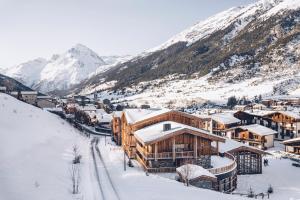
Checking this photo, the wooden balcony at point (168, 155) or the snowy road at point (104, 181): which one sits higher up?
the wooden balcony at point (168, 155)

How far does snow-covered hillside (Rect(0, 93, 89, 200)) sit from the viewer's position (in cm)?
2919

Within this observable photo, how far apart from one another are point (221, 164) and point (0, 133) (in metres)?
27.6

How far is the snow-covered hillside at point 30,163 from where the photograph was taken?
29186 millimetres

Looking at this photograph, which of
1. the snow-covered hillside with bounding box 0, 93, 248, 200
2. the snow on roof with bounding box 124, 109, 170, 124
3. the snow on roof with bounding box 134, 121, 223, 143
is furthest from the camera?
the snow on roof with bounding box 124, 109, 170, 124

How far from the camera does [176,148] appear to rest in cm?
5088

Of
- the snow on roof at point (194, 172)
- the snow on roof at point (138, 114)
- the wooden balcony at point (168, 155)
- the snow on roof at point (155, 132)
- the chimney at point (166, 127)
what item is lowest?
the snow on roof at point (194, 172)

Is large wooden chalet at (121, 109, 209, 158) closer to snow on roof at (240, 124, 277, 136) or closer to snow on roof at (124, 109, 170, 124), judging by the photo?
snow on roof at (124, 109, 170, 124)

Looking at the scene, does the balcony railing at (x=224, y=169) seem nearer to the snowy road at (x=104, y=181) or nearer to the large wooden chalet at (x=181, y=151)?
the large wooden chalet at (x=181, y=151)

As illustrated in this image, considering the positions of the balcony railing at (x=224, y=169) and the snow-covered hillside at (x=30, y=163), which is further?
the balcony railing at (x=224, y=169)

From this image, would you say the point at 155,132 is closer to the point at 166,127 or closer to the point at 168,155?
the point at 166,127

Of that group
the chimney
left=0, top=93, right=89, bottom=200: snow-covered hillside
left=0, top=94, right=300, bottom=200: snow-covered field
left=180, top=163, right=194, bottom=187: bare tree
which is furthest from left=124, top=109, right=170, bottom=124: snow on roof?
left=180, top=163, right=194, bottom=187: bare tree

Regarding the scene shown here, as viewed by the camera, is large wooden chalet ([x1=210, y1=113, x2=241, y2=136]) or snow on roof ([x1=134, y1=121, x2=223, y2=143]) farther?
large wooden chalet ([x1=210, y1=113, x2=241, y2=136])

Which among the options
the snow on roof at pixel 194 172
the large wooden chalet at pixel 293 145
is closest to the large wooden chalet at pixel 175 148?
the snow on roof at pixel 194 172

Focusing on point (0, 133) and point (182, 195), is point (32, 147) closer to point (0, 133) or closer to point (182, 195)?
point (0, 133)
